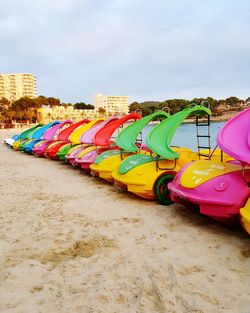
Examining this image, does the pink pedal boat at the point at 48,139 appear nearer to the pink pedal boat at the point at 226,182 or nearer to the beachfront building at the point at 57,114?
the pink pedal boat at the point at 226,182

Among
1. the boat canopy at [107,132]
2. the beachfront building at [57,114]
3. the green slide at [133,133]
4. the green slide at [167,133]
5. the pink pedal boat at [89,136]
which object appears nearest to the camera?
the green slide at [167,133]

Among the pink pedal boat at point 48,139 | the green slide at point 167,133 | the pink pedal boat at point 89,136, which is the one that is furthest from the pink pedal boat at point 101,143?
the pink pedal boat at point 48,139

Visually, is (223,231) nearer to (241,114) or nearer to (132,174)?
(241,114)

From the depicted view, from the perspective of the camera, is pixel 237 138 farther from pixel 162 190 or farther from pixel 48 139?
pixel 48 139

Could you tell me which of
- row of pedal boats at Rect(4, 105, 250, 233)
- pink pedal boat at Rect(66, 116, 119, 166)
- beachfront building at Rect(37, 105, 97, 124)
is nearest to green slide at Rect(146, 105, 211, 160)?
row of pedal boats at Rect(4, 105, 250, 233)

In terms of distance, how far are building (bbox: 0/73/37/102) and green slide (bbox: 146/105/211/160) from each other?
137 m

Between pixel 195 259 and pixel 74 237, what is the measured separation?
73.2 inches

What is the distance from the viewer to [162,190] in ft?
20.6

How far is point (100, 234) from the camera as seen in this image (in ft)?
15.6

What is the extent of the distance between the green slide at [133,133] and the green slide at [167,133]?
1.06 m

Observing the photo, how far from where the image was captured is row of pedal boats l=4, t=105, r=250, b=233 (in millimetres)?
4402

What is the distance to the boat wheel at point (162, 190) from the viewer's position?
6199 mm

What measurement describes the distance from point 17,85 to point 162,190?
147875 mm

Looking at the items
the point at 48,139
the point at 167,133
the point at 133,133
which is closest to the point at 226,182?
the point at 167,133
